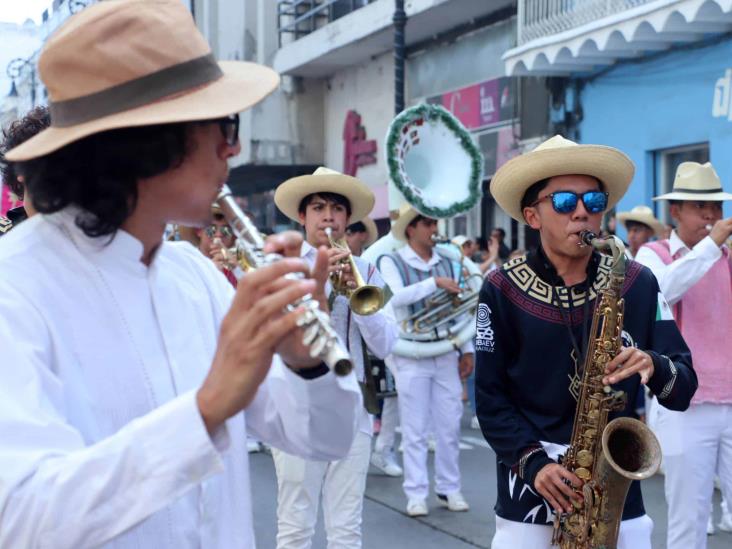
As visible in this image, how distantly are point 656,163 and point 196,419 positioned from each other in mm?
13999

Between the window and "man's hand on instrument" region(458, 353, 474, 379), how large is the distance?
6.68 metres

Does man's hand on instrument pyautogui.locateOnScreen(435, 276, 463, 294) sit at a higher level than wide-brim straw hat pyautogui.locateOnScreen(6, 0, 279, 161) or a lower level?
lower

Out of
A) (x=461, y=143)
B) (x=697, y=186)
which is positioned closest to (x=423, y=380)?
(x=461, y=143)

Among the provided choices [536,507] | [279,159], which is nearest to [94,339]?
[536,507]

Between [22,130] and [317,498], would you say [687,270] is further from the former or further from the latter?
[22,130]

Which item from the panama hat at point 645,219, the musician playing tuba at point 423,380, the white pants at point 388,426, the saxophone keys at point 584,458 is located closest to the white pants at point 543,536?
the saxophone keys at point 584,458

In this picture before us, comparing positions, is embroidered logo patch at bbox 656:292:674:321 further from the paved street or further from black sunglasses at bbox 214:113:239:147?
the paved street

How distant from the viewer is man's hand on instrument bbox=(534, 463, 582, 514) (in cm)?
373

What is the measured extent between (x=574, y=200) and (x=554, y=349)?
583 millimetres

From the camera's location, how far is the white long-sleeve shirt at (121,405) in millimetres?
1798

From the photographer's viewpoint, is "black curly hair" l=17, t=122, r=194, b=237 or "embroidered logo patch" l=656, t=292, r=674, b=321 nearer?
"black curly hair" l=17, t=122, r=194, b=237

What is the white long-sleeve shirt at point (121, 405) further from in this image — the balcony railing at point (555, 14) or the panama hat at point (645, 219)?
the balcony railing at point (555, 14)

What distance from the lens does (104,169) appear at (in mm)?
2100

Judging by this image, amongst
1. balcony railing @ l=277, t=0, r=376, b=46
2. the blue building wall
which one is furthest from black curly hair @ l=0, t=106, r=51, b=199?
balcony railing @ l=277, t=0, r=376, b=46
